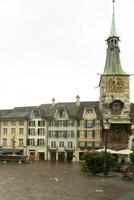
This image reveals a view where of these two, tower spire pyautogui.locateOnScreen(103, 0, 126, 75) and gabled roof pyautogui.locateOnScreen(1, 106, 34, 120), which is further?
gabled roof pyautogui.locateOnScreen(1, 106, 34, 120)

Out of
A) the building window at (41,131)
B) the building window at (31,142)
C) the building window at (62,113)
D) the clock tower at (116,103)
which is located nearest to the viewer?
the clock tower at (116,103)

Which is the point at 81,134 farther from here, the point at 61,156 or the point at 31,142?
the point at 31,142

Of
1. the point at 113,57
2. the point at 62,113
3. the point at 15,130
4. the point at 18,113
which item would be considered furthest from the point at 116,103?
the point at 15,130

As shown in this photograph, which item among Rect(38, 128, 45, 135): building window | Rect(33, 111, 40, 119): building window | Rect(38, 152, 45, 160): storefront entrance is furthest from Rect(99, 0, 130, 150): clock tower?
Rect(38, 152, 45, 160): storefront entrance

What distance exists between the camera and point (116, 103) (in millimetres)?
74250

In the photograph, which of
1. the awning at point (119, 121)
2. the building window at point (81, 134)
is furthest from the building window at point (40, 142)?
the awning at point (119, 121)

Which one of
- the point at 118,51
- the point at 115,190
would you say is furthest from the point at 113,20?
the point at 115,190

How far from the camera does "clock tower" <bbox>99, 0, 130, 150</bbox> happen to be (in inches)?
2842

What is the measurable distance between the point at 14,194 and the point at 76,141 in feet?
184

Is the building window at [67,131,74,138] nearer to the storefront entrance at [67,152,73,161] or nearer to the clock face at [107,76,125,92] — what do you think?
the storefront entrance at [67,152,73,161]

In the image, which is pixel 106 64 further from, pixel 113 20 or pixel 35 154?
pixel 35 154

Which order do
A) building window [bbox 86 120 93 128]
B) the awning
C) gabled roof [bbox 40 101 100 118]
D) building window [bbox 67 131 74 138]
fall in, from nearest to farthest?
1. the awning
2. building window [bbox 86 120 93 128]
3. building window [bbox 67 131 74 138]
4. gabled roof [bbox 40 101 100 118]

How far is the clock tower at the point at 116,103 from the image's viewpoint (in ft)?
237

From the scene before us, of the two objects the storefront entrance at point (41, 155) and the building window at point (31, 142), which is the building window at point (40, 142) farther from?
the storefront entrance at point (41, 155)
